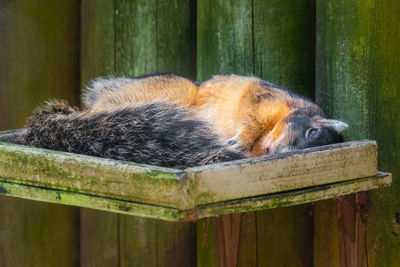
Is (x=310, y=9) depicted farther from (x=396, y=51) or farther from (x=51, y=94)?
(x=51, y=94)

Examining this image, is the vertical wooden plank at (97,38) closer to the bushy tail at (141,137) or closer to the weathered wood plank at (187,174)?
the bushy tail at (141,137)

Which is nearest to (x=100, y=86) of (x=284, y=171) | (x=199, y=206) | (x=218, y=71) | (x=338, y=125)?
(x=218, y=71)

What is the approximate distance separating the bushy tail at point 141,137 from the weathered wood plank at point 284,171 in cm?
23

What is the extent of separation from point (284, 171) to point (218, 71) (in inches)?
54.8

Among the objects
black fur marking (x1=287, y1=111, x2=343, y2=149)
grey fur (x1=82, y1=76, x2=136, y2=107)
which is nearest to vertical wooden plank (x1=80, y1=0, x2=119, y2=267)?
grey fur (x1=82, y1=76, x2=136, y2=107)

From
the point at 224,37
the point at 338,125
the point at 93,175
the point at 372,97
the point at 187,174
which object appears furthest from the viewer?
the point at 224,37

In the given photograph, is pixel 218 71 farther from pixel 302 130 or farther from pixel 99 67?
pixel 302 130

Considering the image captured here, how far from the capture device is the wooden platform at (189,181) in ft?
7.05

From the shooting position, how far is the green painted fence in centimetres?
304

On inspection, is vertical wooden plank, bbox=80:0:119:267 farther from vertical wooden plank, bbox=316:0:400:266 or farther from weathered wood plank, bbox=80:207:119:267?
vertical wooden plank, bbox=316:0:400:266

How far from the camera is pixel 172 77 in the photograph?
11.8ft

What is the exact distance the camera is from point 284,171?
2381 mm

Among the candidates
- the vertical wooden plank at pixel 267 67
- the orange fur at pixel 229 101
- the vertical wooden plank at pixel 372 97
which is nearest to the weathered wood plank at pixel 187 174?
the vertical wooden plank at pixel 372 97

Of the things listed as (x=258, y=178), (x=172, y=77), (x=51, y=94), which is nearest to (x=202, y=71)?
(x=172, y=77)
